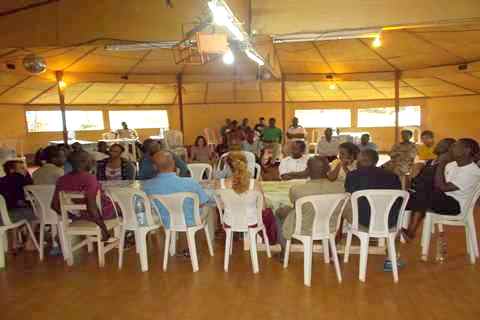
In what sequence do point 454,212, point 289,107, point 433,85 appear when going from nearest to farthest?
point 454,212
point 433,85
point 289,107

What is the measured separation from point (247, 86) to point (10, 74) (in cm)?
782

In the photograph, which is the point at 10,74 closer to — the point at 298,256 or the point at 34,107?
the point at 34,107

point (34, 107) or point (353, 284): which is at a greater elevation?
point (34, 107)

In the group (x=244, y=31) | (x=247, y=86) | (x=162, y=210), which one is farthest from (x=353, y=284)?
(x=247, y=86)

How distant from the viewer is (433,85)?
12.0 meters

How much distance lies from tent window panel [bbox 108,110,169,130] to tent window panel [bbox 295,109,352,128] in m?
5.84

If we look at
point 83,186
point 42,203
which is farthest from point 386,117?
point 42,203

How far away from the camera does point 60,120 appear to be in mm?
13758

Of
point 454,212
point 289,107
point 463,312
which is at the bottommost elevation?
point 463,312

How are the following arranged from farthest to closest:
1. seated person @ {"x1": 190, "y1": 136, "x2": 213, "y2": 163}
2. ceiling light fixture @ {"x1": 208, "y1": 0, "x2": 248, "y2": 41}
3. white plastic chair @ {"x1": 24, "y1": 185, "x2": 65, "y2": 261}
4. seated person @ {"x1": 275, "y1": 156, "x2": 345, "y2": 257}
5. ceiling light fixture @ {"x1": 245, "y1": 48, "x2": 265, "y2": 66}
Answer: seated person @ {"x1": 190, "y1": 136, "x2": 213, "y2": 163}
ceiling light fixture @ {"x1": 245, "y1": 48, "x2": 265, "y2": 66}
white plastic chair @ {"x1": 24, "y1": 185, "x2": 65, "y2": 261}
seated person @ {"x1": 275, "y1": 156, "x2": 345, "y2": 257}
ceiling light fixture @ {"x1": 208, "y1": 0, "x2": 248, "y2": 41}

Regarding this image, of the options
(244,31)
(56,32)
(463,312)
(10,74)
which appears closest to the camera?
(463,312)

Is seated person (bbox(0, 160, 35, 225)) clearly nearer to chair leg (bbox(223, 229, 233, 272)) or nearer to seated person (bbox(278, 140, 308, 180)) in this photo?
chair leg (bbox(223, 229, 233, 272))

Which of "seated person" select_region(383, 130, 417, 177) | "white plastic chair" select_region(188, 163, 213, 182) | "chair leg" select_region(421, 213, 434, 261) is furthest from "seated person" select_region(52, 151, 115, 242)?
"seated person" select_region(383, 130, 417, 177)

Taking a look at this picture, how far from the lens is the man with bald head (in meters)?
3.52
